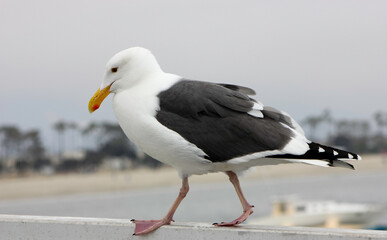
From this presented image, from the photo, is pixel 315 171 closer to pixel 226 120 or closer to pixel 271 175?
pixel 271 175

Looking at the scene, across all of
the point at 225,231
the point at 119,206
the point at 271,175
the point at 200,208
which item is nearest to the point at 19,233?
the point at 225,231

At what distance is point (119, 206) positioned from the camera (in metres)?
59.5

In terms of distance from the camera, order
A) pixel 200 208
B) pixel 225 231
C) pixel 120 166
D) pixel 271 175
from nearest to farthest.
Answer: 1. pixel 225 231
2. pixel 200 208
3. pixel 120 166
4. pixel 271 175

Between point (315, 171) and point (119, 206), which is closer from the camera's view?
point (119, 206)

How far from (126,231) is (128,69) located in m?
1.05

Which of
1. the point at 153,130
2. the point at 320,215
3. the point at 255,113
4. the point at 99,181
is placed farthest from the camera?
the point at 99,181

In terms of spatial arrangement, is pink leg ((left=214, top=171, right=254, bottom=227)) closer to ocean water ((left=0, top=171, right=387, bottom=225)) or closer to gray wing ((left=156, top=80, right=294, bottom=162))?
A: gray wing ((left=156, top=80, right=294, bottom=162))

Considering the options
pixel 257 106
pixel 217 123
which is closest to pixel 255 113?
pixel 257 106

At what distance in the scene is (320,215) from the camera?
3069 centimetres

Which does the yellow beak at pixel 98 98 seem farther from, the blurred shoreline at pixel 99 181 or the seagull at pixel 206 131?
the blurred shoreline at pixel 99 181

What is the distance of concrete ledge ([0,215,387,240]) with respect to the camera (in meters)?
3.71

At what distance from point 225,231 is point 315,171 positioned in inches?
4092

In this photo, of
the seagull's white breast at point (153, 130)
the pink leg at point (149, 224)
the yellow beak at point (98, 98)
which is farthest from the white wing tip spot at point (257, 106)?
the yellow beak at point (98, 98)

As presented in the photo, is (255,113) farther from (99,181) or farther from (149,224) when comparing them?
(99,181)
